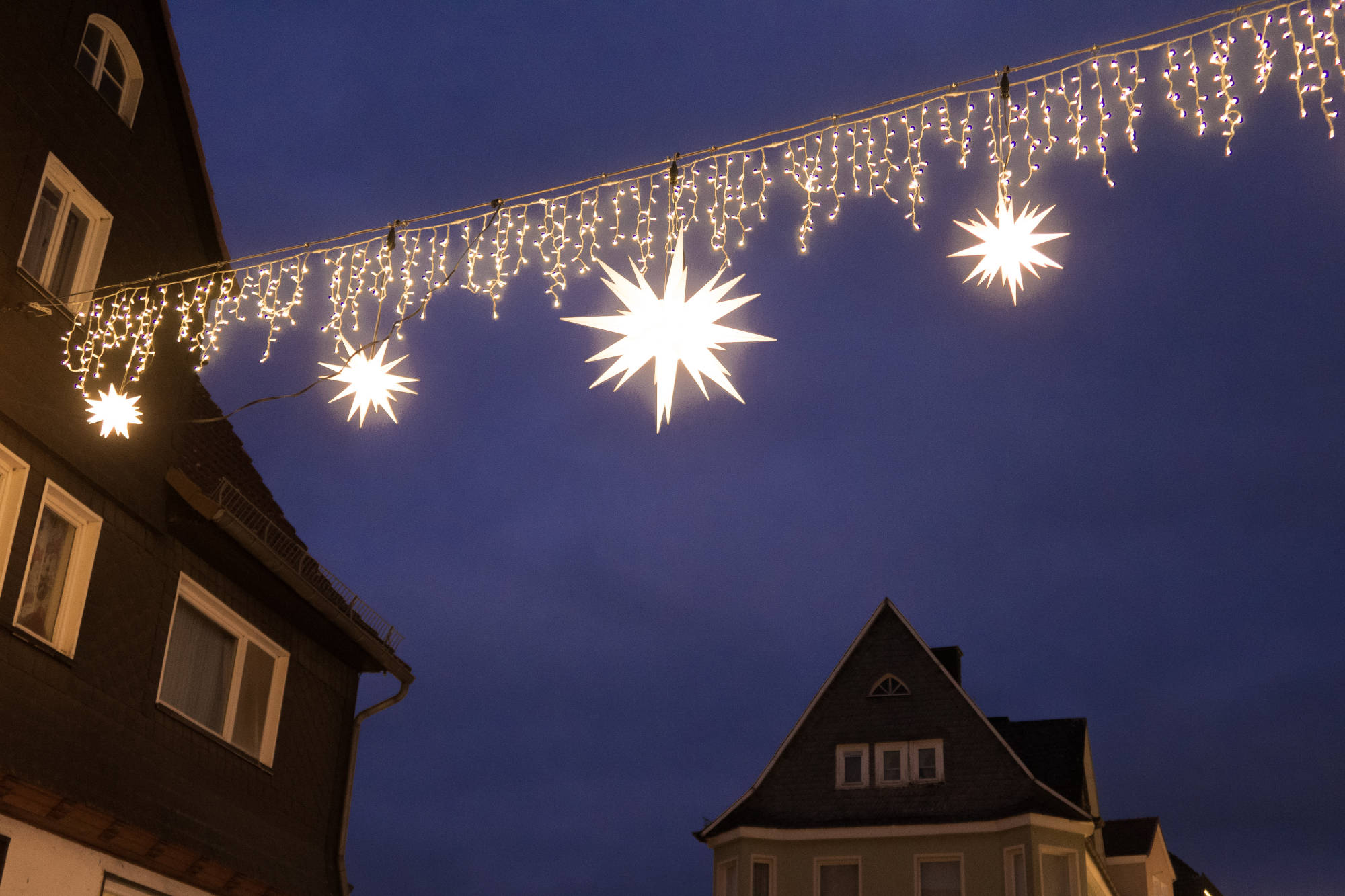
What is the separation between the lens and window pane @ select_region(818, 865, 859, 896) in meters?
23.2

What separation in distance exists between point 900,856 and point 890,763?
1.86 meters

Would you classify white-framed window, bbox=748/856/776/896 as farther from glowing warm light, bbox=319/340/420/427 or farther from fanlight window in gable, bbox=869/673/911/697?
glowing warm light, bbox=319/340/420/427

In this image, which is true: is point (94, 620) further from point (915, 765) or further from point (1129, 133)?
point (915, 765)

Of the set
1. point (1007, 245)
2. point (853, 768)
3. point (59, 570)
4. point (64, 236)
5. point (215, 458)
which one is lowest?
point (59, 570)

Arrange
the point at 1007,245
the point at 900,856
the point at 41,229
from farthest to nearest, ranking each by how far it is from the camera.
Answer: the point at 900,856, the point at 41,229, the point at 1007,245

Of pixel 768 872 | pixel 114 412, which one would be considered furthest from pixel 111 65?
pixel 768 872

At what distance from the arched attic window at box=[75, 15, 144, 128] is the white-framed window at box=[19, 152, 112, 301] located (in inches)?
44.6

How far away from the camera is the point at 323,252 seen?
A: 929cm

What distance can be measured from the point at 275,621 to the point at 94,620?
9.63 ft

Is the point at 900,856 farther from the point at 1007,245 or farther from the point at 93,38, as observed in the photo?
the point at 93,38

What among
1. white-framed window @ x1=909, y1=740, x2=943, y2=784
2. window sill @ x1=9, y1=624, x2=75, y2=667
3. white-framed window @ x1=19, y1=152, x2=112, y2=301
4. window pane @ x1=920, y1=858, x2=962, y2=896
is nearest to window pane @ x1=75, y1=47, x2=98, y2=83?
white-framed window @ x1=19, y1=152, x2=112, y2=301

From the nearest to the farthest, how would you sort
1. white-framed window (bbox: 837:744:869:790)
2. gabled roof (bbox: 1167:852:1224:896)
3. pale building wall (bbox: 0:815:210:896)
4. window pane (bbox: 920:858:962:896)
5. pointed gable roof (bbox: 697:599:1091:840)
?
pale building wall (bbox: 0:815:210:896) < window pane (bbox: 920:858:962:896) < pointed gable roof (bbox: 697:599:1091:840) < white-framed window (bbox: 837:744:869:790) < gabled roof (bbox: 1167:852:1224:896)

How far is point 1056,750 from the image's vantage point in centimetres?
2559

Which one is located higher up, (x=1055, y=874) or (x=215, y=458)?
(x=215, y=458)
